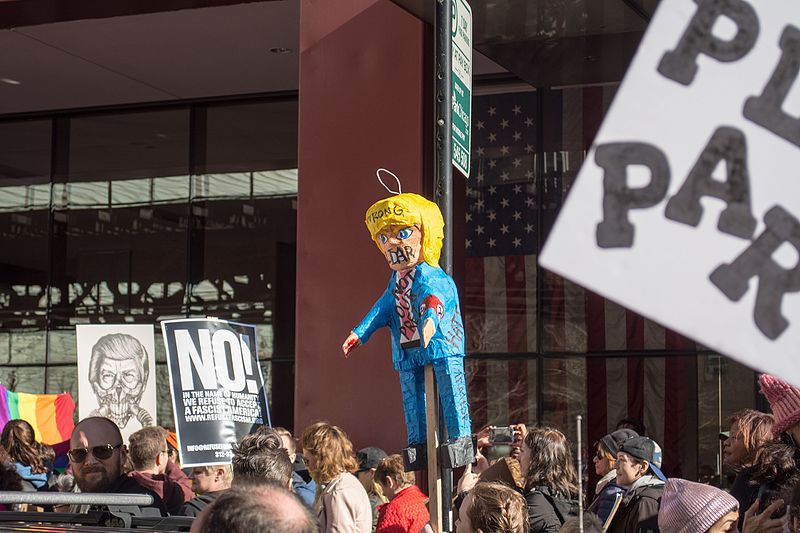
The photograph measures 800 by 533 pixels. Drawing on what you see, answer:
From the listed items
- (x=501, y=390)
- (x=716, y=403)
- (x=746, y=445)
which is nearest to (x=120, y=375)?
(x=746, y=445)

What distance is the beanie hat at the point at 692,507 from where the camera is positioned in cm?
432

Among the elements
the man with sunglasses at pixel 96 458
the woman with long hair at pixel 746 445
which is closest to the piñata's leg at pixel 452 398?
the woman with long hair at pixel 746 445

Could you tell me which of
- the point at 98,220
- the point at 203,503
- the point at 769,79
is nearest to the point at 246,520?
the point at 769,79

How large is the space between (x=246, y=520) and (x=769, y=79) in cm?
141

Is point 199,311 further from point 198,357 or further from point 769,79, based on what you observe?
point 769,79

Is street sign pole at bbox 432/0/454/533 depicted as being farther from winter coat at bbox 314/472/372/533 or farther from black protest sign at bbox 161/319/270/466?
black protest sign at bbox 161/319/270/466

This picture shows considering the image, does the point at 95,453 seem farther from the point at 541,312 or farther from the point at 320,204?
the point at 541,312

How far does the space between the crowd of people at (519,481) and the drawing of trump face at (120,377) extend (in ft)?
2.60

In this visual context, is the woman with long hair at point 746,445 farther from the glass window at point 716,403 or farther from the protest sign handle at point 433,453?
the glass window at point 716,403

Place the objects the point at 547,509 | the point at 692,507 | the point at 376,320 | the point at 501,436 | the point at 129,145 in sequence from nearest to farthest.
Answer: the point at 692,507 → the point at 547,509 → the point at 376,320 → the point at 501,436 → the point at 129,145

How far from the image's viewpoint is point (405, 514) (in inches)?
235

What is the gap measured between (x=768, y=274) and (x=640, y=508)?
349cm

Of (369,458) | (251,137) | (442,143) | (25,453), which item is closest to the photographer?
(442,143)

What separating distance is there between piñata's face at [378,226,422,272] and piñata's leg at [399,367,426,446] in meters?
0.52
